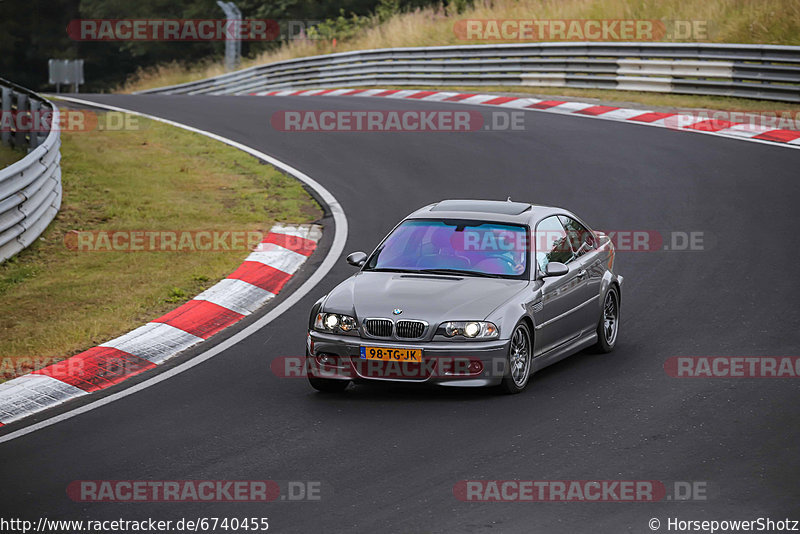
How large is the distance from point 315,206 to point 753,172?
6.62 m

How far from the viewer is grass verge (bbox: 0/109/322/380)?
11.2 metres

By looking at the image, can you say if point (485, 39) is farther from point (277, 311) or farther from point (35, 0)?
point (35, 0)

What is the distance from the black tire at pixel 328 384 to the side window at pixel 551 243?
202 cm

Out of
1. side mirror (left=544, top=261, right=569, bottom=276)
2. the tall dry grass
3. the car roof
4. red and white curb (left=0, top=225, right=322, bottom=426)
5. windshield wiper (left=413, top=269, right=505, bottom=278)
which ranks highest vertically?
the tall dry grass

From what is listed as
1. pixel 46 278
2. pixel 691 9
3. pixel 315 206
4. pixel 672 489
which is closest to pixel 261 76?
pixel 691 9

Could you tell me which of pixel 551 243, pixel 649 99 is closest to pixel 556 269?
pixel 551 243

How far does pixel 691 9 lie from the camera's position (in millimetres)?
27859

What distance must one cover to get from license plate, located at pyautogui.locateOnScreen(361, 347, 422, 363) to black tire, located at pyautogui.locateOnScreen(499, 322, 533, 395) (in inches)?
28.3

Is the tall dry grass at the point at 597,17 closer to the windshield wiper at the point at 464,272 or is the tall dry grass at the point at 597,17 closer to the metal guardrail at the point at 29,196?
the metal guardrail at the point at 29,196

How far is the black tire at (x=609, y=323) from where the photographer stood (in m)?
10.5

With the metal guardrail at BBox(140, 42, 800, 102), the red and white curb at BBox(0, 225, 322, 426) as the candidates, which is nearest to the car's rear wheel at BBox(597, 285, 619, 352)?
the red and white curb at BBox(0, 225, 322, 426)

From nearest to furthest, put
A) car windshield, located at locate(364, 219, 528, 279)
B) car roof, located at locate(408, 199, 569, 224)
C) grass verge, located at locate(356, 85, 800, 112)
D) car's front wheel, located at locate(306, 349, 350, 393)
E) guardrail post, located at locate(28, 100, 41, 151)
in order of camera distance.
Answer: car's front wheel, located at locate(306, 349, 350, 393) < car windshield, located at locate(364, 219, 528, 279) < car roof, located at locate(408, 199, 569, 224) < guardrail post, located at locate(28, 100, 41, 151) < grass verge, located at locate(356, 85, 800, 112)

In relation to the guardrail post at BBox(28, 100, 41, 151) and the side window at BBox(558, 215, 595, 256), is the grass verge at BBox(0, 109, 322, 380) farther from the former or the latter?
the side window at BBox(558, 215, 595, 256)

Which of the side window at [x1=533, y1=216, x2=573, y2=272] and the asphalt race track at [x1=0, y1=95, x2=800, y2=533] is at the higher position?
the side window at [x1=533, y1=216, x2=573, y2=272]
